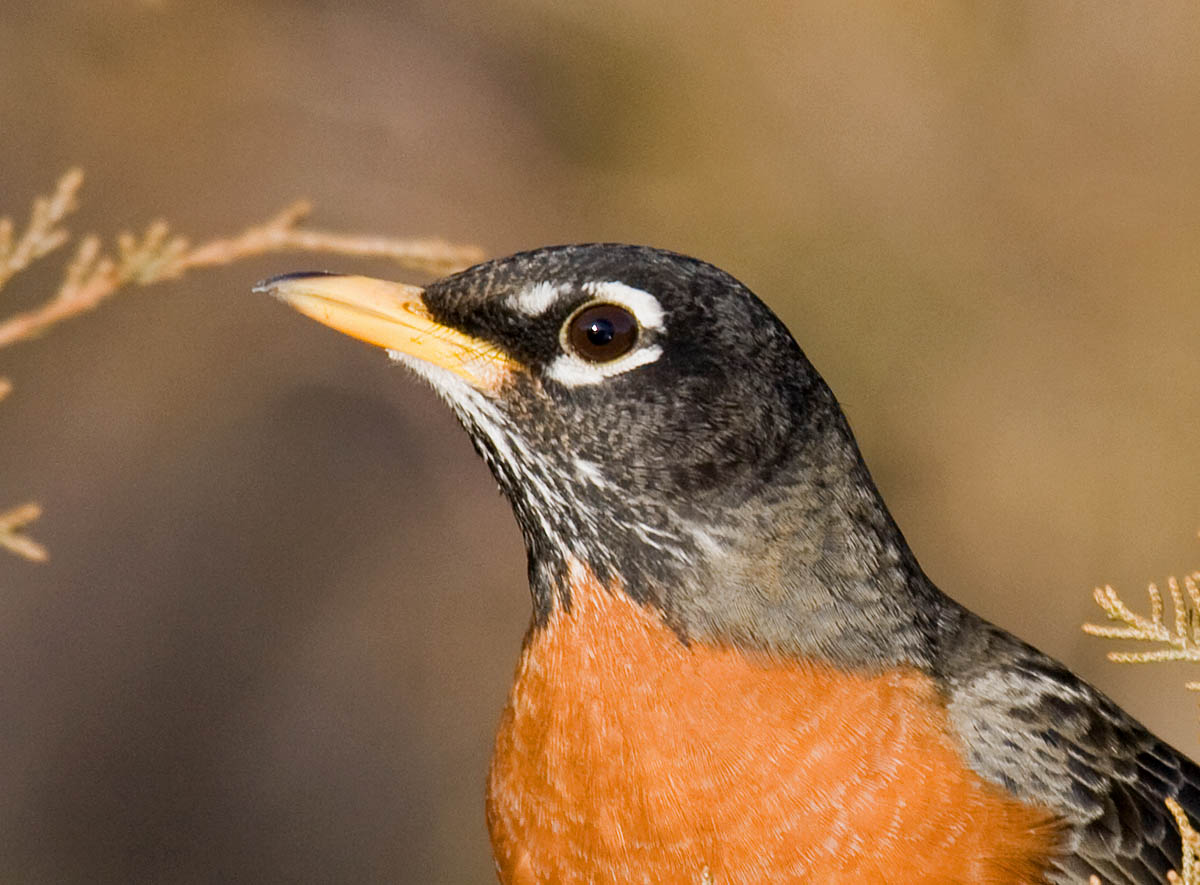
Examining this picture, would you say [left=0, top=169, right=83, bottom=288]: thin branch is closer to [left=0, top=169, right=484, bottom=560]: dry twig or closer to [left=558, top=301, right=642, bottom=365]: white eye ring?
[left=0, top=169, right=484, bottom=560]: dry twig

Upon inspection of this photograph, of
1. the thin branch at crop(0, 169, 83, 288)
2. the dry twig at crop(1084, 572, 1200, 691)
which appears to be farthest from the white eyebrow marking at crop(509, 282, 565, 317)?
the dry twig at crop(1084, 572, 1200, 691)

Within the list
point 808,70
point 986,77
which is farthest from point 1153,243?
point 808,70


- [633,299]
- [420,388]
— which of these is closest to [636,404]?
[633,299]

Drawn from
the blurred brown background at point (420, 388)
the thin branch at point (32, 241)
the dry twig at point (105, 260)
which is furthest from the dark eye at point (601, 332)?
the blurred brown background at point (420, 388)

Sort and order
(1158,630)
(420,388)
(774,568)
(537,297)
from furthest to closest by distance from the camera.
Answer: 1. (420,388)
2. (774,568)
3. (537,297)
4. (1158,630)

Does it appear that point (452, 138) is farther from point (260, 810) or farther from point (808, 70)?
point (260, 810)

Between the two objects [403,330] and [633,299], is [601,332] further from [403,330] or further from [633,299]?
[403,330]
